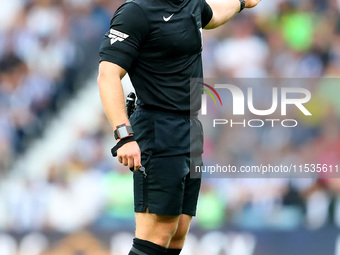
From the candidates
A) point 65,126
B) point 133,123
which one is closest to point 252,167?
point 65,126

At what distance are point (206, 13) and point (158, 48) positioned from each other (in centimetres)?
54

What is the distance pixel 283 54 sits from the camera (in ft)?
20.7

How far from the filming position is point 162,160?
3211mm

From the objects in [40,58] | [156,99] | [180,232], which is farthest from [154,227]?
[40,58]

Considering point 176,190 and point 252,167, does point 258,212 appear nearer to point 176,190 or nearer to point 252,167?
point 252,167

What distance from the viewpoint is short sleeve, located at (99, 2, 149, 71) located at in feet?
10.1

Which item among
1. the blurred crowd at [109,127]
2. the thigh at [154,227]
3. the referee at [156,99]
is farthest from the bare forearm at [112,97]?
the blurred crowd at [109,127]

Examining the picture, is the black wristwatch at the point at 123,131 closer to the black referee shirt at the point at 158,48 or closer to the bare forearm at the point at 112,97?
the bare forearm at the point at 112,97

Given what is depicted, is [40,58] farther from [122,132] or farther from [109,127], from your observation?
[122,132]

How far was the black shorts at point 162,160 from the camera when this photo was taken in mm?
3178

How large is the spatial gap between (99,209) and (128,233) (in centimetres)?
35

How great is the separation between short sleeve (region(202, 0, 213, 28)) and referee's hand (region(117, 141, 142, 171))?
98cm

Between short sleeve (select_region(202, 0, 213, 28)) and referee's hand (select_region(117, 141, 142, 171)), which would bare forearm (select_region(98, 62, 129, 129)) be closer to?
referee's hand (select_region(117, 141, 142, 171))

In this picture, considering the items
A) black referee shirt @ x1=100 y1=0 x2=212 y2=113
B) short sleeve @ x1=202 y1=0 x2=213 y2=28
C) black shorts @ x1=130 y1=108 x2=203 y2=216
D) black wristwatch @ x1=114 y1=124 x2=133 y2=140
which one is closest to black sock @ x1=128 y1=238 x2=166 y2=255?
black shorts @ x1=130 y1=108 x2=203 y2=216
